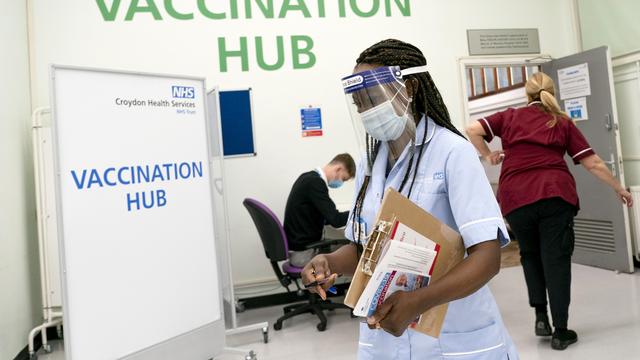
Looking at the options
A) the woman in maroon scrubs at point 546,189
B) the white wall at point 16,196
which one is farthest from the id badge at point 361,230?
the white wall at point 16,196

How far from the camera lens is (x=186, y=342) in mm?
2564

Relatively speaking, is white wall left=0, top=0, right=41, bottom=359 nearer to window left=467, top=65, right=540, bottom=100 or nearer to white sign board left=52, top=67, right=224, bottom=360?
white sign board left=52, top=67, right=224, bottom=360

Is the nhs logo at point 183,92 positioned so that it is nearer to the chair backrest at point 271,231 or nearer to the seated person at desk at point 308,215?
the chair backrest at point 271,231

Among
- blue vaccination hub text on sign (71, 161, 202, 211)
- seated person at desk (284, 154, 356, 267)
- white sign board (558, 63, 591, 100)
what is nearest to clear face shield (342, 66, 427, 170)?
blue vaccination hub text on sign (71, 161, 202, 211)

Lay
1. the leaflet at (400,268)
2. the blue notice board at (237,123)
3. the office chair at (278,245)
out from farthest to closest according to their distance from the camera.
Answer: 1. the blue notice board at (237,123)
2. the office chair at (278,245)
3. the leaflet at (400,268)

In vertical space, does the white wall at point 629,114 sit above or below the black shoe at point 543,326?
above

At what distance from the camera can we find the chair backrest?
3.31 metres

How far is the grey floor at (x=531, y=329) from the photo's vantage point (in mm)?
2592

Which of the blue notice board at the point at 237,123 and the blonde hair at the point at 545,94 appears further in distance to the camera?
the blue notice board at the point at 237,123

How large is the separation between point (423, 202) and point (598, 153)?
4.06m

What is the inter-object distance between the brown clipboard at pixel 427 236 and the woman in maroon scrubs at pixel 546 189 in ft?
6.16

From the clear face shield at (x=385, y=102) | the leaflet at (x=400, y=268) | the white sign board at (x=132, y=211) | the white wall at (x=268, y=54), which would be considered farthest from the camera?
the white wall at (x=268, y=54)

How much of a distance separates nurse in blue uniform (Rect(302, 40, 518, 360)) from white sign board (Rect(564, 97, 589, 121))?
4.00 meters

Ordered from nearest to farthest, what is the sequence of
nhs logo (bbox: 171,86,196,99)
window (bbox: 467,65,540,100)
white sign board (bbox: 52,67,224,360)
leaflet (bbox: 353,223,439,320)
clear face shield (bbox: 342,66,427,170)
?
leaflet (bbox: 353,223,439,320) < clear face shield (bbox: 342,66,427,170) < white sign board (bbox: 52,67,224,360) < nhs logo (bbox: 171,86,196,99) < window (bbox: 467,65,540,100)
